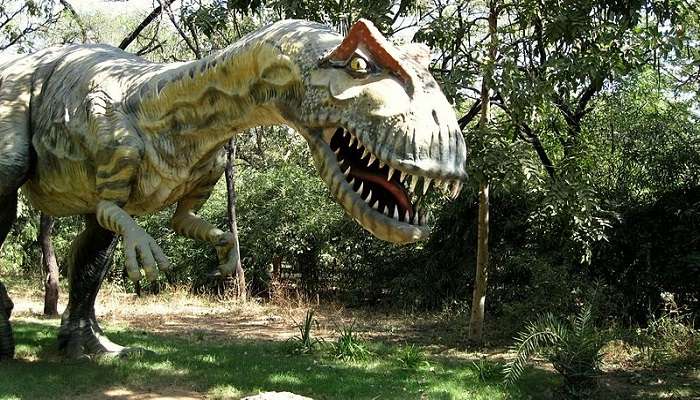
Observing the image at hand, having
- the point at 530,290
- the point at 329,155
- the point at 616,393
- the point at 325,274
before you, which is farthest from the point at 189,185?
the point at 325,274

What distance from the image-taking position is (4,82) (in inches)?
195

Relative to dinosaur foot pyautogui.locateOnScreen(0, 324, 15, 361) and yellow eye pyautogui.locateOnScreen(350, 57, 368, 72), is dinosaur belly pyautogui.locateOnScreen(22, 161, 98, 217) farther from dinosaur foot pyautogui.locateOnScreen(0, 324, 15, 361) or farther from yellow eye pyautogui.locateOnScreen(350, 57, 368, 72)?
yellow eye pyautogui.locateOnScreen(350, 57, 368, 72)

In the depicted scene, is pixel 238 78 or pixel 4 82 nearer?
pixel 238 78

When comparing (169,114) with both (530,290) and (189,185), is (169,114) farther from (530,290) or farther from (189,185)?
(530,290)

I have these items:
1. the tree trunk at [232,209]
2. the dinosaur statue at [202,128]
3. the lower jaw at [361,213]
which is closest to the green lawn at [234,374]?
the dinosaur statue at [202,128]

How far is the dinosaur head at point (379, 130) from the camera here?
2906 millimetres

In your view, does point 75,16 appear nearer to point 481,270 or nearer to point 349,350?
point 349,350

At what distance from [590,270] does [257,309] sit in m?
5.84

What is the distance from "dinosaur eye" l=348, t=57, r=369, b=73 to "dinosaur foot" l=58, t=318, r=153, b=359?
4.02 meters

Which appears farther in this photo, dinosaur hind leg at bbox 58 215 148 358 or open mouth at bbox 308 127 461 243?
dinosaur hind leg at bbox 58 215 148 358

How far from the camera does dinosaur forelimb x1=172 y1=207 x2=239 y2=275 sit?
4309mm

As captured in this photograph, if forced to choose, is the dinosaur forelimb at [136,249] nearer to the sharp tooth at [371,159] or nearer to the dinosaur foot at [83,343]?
the sharp tooth at [371,159]

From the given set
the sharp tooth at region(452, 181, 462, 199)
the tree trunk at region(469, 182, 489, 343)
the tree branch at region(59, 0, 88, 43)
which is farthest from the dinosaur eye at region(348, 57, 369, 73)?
the tree branch at region(59, 0, 88, 43)

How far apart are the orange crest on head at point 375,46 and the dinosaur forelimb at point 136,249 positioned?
146cm
